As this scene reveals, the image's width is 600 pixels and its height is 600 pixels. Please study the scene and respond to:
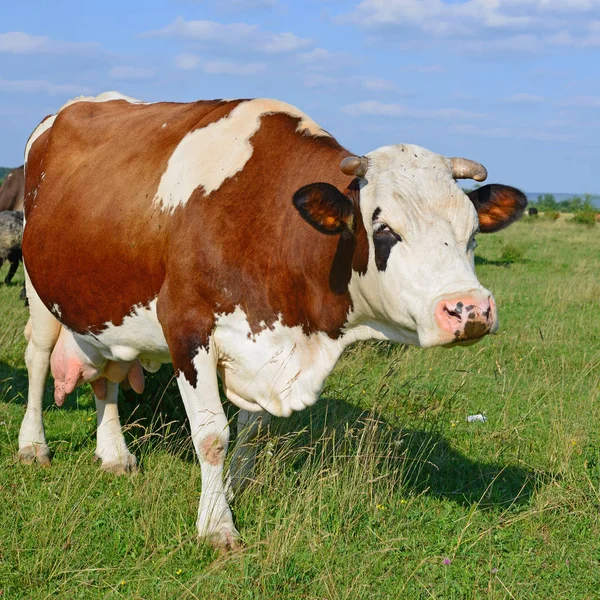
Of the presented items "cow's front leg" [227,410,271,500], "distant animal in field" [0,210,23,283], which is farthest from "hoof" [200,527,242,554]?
"distant animal in field" [0,210,23,283]

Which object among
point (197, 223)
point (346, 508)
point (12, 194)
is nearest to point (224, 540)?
point (346, 508)

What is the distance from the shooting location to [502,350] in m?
9.34

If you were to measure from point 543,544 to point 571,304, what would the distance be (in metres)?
8.58

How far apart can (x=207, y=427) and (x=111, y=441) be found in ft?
5.46

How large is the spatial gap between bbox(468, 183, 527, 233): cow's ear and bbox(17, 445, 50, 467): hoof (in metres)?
3.49

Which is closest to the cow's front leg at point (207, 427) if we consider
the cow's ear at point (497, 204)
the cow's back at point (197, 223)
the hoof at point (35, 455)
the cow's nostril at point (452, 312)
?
the cow's back at point (197, 223)

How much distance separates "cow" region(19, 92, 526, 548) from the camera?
4.02 meters

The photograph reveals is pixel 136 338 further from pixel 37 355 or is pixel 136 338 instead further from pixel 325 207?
pixel 325 207

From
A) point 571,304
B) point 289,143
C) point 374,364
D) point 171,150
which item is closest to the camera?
point 289,143

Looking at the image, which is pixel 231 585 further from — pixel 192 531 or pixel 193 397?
pixel 193 397

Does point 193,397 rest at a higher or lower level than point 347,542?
higher

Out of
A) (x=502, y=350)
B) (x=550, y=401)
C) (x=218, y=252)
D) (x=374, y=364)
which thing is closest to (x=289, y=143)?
(x=218, y=252)

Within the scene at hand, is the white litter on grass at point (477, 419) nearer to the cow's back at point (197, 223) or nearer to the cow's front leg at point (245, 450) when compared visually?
the cow's front leg at point (245, 450)

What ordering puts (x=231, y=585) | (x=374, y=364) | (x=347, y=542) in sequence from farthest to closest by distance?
(x=374, y=364), (x=347, y=542), (x=231, y=585)
